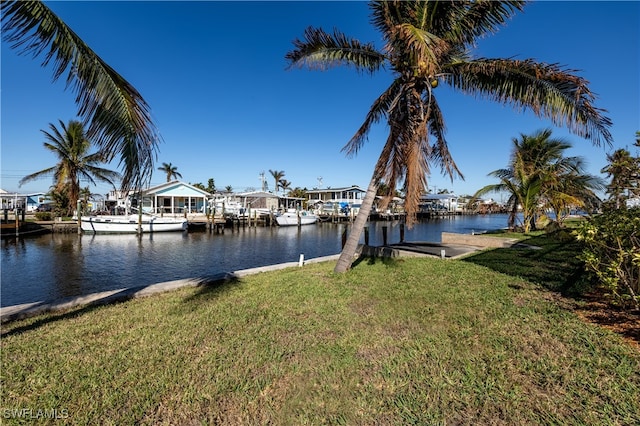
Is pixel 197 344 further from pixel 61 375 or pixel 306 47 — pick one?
pixel 306 47

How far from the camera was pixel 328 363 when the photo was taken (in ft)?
11.4

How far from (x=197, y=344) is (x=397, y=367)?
257cm

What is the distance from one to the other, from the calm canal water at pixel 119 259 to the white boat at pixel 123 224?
1153 mm

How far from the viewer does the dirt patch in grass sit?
3.78m

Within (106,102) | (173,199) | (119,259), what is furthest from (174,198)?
(106,102)

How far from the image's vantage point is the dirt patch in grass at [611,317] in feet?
12.4

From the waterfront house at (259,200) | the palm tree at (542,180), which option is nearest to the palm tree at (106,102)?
the palm tree at (542,180)

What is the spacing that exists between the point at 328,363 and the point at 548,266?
7.41 metres

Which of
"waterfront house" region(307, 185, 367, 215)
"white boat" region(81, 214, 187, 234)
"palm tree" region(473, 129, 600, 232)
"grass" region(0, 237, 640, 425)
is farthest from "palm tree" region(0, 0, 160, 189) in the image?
"waterfront house" region(307, 185, 367, 215)

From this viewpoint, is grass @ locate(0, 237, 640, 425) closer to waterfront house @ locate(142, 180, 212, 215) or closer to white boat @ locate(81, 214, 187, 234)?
white boat @ locate(81, 214, 187, 234)

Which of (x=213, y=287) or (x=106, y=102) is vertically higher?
(x=106, y=102)

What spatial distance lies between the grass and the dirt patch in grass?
0.67 ft

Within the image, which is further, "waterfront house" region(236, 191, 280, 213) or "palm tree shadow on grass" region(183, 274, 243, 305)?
"waterfront house" region(236, 191, 280, 213)

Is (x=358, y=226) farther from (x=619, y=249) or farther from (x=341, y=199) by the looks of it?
(x=341, y=199)
